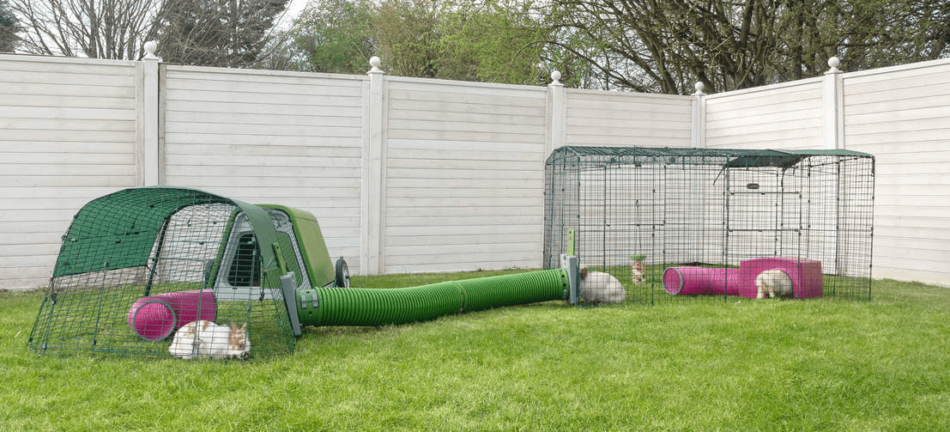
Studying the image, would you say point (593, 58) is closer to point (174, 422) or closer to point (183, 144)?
point (183, 144)

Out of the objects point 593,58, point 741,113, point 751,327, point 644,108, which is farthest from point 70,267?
point 593,58

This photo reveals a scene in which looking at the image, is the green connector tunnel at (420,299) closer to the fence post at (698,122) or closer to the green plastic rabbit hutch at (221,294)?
the green plastic rabbit hutch at (221,294)

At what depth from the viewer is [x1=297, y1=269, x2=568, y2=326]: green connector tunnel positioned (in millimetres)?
4523

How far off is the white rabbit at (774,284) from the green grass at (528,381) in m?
1.17

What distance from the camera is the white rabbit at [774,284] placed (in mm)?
6184

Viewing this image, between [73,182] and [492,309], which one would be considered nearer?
[492,309]

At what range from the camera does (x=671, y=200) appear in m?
9.51

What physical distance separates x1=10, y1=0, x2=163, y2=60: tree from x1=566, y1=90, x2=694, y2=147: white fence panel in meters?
10.5

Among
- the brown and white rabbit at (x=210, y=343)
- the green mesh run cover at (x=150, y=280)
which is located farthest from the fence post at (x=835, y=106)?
the brown and white rabbit at (x=210, y=343)

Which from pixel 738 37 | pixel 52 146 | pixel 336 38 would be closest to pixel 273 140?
pixel 52 146

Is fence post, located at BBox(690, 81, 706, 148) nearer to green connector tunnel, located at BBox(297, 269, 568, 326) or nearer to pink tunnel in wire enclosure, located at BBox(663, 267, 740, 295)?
pink tunnel in wire enclosure, located at BBox(663, 267, 740, 295)

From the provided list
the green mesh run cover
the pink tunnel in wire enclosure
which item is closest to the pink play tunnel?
the green mesh run cover

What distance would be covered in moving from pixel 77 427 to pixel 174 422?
0.38 m

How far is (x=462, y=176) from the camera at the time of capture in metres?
8.48
